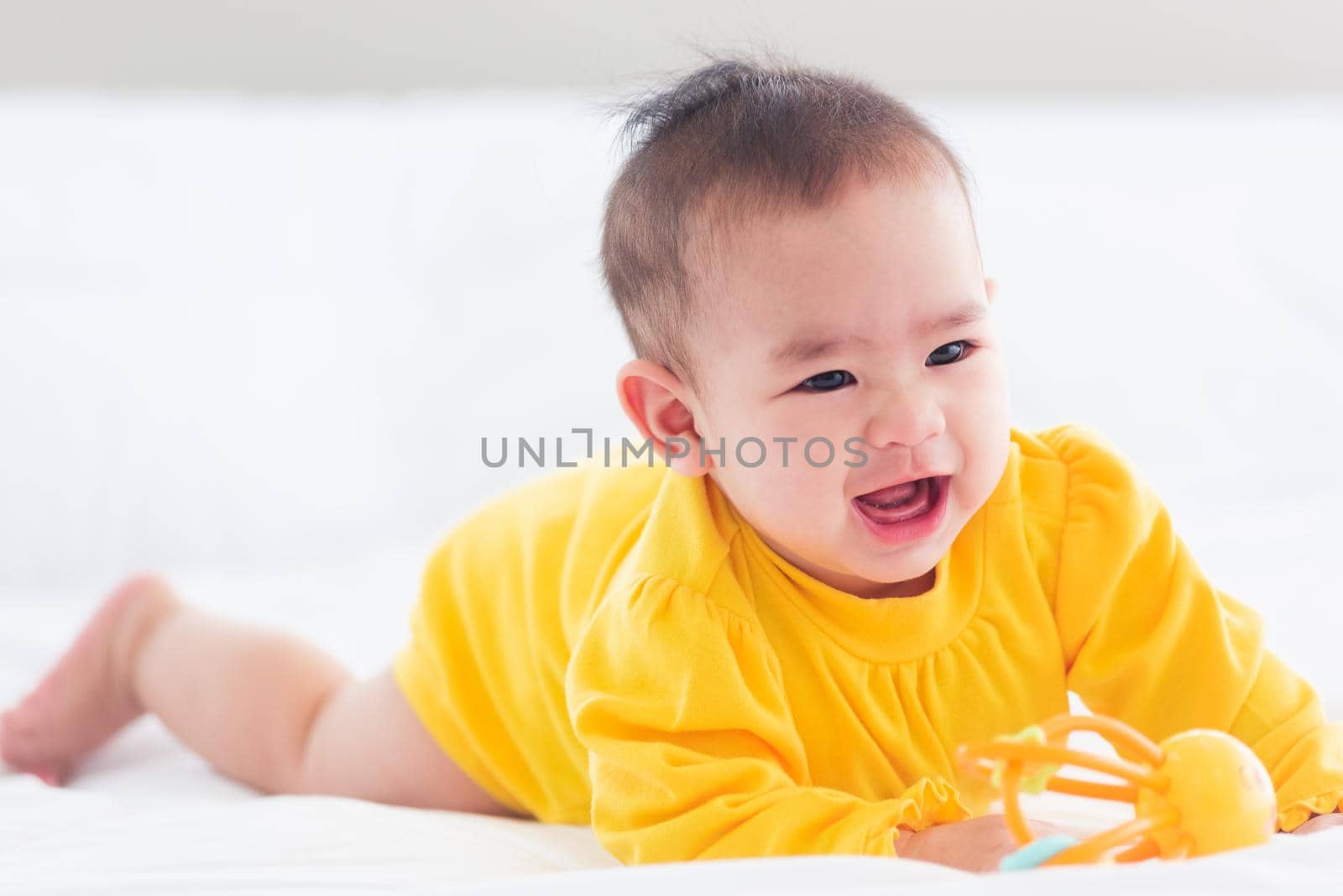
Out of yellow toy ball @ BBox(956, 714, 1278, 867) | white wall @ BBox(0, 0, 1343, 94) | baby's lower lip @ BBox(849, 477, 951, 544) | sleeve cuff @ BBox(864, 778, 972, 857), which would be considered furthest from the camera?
white wall @ BBox(0, 0, 1343, 94)

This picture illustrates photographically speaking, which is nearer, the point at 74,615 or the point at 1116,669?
the point at 1116,669

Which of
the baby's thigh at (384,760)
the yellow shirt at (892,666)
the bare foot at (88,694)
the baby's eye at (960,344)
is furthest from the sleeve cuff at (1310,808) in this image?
the bare foot at (88,694)

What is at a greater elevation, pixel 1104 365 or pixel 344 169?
pixel 344 169

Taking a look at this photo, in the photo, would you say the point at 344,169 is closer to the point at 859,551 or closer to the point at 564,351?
the point at 564,351

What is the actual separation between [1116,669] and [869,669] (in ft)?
0.57

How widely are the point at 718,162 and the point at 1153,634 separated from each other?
446 mm

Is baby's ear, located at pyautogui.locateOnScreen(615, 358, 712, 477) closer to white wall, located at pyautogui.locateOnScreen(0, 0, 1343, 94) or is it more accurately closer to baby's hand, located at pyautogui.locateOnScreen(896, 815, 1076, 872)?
baby's hand, located at pyautogui.locateOnScreen(896, 815, 1076, 872)

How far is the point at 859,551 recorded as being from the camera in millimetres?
994

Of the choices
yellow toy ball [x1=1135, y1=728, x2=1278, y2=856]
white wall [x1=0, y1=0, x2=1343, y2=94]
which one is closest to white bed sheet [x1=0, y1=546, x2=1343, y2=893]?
yellow toy ball [x1=1135, y1=728, x2=1278, y2=856]

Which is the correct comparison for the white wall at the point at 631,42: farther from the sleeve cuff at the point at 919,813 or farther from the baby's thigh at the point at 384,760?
the sleeve cuff at the point at 919,813

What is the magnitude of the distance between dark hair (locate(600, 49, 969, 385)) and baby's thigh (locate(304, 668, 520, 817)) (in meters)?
0.44

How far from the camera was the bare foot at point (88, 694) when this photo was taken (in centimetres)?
139

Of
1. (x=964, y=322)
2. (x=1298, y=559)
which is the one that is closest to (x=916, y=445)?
(x=964, y=322)

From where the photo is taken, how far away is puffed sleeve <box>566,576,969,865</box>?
92cm
